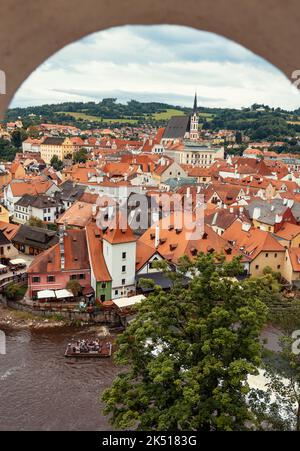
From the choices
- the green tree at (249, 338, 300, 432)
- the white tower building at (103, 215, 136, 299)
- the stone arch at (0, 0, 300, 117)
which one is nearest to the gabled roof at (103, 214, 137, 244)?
the white tower building at (103, 215, 136, 299)

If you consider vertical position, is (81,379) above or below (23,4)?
below

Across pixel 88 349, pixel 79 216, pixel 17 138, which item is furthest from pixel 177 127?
pixel 88 349

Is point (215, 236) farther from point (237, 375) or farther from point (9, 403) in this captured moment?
point (237, 375)

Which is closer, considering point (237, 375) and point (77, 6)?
point (77, 6)

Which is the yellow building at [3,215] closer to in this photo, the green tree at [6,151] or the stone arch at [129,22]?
the stone arch at [129,22]

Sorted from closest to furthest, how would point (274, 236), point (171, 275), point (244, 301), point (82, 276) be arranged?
point (244, 301) < point (171, 275) < point (82, 276) < point (274, 236)

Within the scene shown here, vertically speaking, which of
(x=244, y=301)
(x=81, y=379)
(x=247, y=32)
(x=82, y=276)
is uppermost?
(x=247, y=32)

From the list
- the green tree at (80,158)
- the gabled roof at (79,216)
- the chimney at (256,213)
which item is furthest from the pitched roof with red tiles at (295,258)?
the green tree at (80,158)

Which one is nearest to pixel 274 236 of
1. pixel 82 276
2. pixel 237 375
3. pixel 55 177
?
pixel 82 276
